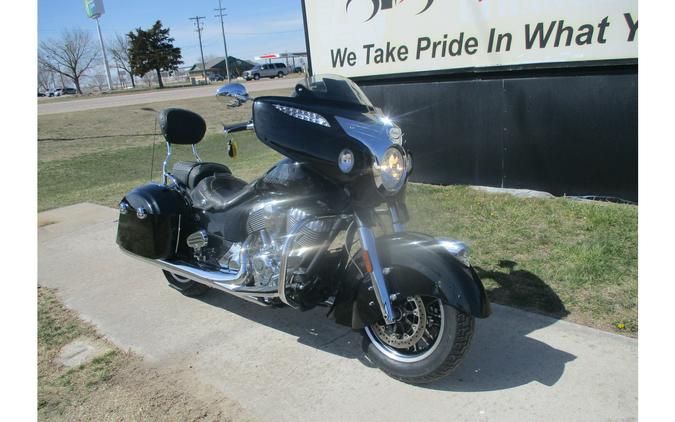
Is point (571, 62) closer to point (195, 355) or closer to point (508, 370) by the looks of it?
point (508, 370)

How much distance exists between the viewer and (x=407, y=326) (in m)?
3.00

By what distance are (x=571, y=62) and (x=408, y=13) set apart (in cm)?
214

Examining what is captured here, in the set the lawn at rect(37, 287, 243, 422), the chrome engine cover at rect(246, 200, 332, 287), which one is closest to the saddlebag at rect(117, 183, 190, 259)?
the lawn at rect(37, 287, 243, 422)

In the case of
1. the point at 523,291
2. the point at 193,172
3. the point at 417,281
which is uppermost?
the point at 193,172

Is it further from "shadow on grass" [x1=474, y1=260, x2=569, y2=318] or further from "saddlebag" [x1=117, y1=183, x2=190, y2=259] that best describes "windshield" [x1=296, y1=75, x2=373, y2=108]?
"shadow on grass" [x1=474, y1=260, x2=569, y2=318]

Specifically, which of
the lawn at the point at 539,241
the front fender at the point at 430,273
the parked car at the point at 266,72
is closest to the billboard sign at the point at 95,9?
the parked car at the point at 266,72

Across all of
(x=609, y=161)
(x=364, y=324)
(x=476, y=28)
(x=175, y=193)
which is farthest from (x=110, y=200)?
(x=609, y=161)

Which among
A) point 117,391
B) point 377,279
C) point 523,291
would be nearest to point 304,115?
point 377,279

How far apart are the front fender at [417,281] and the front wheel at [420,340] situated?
11 centimetres

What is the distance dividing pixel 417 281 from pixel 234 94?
5.35ft

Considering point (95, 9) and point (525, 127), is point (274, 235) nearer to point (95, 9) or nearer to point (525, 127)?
point (525, 127)

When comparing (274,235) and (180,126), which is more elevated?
(180,126)

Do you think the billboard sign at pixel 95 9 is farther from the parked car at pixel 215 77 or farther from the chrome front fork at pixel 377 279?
the chrome front fork at pixel 377 279

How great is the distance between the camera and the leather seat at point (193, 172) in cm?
428
